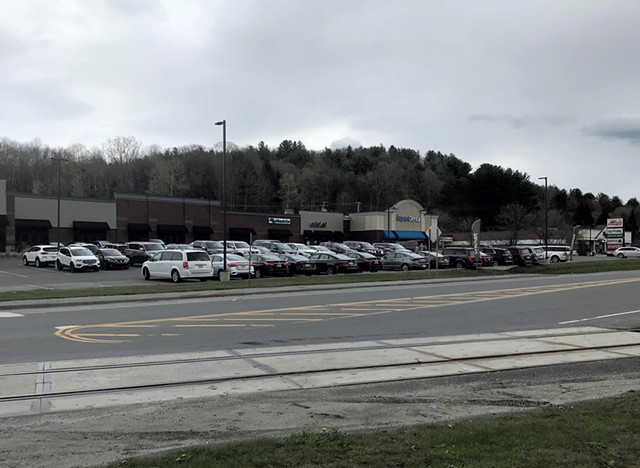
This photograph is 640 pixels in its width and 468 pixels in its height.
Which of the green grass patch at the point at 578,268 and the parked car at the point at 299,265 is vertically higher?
the parked car at the point at 299,265

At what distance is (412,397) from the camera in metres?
7.64

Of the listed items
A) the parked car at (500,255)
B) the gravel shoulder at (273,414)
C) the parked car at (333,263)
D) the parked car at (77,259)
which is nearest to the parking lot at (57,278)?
the parked car at (77,259)

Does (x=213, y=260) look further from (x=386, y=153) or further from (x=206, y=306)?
(x=386, y=153)

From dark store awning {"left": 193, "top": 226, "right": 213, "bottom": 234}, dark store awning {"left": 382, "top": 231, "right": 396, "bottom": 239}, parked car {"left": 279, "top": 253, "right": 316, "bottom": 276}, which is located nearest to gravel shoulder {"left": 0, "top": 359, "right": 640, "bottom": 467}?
parked car {"left": 279, "top": 253, "right": 316, "bottom": 276}

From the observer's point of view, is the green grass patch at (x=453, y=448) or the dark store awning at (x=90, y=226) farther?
the dark store awning at (x=90, y=226)

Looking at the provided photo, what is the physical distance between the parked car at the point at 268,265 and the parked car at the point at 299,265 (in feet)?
2.13

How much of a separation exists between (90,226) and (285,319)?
5078 centimetres

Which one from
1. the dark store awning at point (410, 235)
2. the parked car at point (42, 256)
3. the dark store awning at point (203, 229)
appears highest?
the dark store awning at point (203, 229)

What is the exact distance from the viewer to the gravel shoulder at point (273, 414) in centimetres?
562

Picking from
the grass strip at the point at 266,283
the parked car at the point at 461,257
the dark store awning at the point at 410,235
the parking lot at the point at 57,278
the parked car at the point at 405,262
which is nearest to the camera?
the grass strip at the point at 266,283

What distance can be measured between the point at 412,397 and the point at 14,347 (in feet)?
25.3

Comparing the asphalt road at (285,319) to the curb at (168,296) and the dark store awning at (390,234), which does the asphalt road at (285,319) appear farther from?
the dark store awning at (390,234)

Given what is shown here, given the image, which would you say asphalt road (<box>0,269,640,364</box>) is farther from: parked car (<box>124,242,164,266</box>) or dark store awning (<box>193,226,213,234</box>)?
dark store awning (<box>193,226,213,234</box>)

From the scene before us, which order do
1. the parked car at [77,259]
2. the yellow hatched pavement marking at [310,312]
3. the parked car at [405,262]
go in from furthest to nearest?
the parked car at [405,262], the parked car at [77,259], the yellow hatched pavement marking at [310,312]
